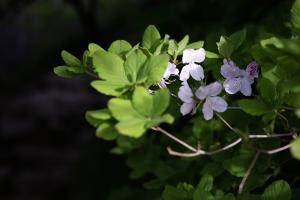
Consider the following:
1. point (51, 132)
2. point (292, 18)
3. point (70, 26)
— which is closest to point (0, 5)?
point (51, 132)

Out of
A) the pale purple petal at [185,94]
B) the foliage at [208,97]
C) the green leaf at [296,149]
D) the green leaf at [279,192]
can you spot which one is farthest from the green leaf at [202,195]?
the green leaf at [296,149]

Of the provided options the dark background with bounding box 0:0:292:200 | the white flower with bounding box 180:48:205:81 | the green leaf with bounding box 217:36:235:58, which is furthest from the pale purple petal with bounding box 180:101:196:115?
the dark background with bounding box 0:0:292:200

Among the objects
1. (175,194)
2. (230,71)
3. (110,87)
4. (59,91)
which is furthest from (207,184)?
(59,91)

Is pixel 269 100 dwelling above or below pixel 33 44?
above

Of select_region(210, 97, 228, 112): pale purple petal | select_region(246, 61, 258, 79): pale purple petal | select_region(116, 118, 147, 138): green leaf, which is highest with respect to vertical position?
select_region(116, 118, 147, 138): green leaf

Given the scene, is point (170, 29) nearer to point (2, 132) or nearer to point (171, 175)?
point (171, 175)

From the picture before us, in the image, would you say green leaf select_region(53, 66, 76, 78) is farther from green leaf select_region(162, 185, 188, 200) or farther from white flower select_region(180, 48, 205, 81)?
green leaf select_region(162, 185, 188, 200)

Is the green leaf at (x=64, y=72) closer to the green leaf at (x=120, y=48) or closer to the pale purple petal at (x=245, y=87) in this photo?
the green leaf at (x=120, y=48)
